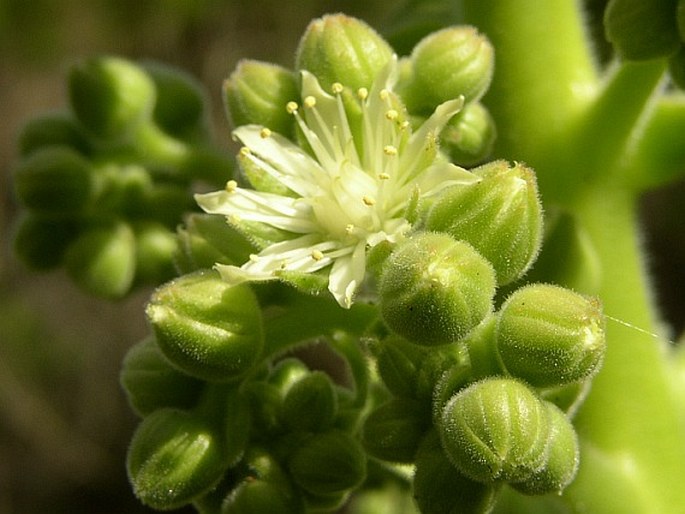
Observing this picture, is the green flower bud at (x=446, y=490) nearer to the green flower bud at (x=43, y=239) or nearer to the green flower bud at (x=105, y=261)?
the green flower bud at (x=105, y=261)

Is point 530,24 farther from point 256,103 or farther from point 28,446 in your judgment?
point 28,446

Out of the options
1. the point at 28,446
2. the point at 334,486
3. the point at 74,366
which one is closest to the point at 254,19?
the point at 74,366

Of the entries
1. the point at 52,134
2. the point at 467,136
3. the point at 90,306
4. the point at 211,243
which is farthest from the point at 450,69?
the point at 90,306

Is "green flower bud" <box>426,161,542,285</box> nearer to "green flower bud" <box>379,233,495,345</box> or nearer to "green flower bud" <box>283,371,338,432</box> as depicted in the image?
"green flower bud" <box>379,233,495,345</box>

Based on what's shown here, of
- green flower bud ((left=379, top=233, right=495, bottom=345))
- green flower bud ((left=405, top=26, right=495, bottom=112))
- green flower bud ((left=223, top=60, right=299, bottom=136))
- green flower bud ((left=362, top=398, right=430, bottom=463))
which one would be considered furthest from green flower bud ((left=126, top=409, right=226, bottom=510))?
green flower bud ((left=405, top=26, right=495, bottom=112))

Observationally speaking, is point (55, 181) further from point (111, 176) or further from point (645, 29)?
point (645, 29)
